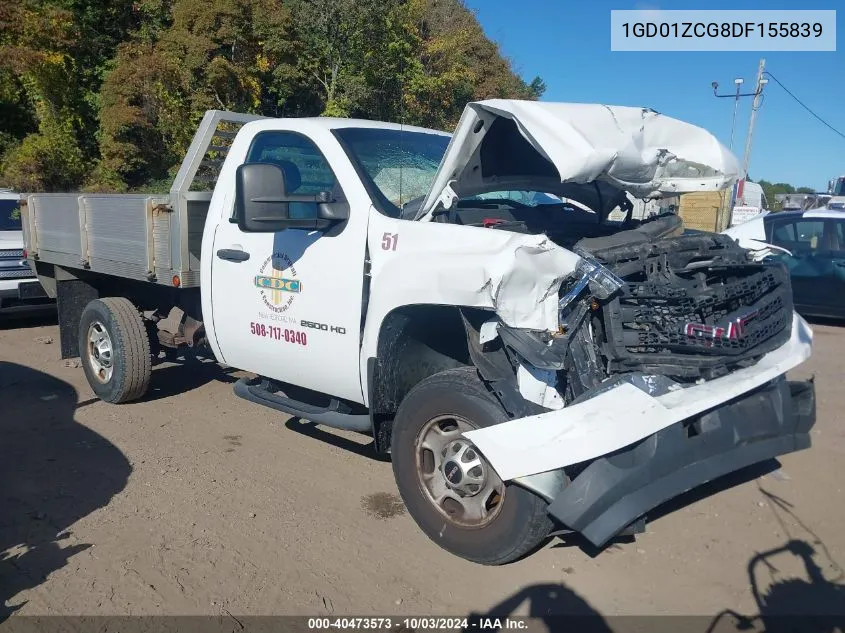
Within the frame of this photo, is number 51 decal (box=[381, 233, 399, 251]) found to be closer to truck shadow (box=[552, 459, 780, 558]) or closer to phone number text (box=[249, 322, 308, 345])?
phone number text (box=[249, 322, 308, 345])

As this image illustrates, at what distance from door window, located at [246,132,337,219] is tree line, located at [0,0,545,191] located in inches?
425

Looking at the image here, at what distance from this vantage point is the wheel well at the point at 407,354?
379 centimetres

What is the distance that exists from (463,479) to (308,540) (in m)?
0.99

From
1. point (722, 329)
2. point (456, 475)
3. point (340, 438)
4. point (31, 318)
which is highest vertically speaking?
point (722, 329)

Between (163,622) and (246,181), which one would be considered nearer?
(163,622)

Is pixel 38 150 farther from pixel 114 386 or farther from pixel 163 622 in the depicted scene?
pixel 163 622

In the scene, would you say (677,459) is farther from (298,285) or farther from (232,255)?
(232,255)

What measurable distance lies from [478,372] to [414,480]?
708 mm

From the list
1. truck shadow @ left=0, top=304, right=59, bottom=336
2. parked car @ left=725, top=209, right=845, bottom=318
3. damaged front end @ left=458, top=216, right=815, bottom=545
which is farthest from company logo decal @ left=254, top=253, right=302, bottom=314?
parked car @ left=725, top=209, right=845, bottom=318

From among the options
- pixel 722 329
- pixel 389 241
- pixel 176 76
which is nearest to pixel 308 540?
pixel 389 241

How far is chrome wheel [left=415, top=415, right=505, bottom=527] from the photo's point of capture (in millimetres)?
3461

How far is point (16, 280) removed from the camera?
8852mm

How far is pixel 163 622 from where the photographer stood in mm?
3137

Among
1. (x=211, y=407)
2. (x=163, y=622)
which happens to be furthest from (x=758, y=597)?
(x=211, y=407)
